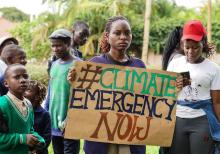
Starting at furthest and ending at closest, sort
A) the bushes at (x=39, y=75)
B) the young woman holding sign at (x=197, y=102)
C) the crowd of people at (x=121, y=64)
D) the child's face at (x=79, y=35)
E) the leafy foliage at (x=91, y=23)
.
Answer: the leafy foliage at (x=91, y=23)
the bushes at (x=39, y=75)
the child's face at (x=79, y=35)
the young woman holding sign at (x=197, y=102)
the crowd of people at (x=121, y=64)

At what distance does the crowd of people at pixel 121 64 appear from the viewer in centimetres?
391

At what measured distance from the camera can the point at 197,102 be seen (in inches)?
175

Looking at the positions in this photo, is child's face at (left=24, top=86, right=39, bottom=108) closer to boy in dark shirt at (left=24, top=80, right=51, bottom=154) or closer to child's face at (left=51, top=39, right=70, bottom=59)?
boy in dark shirt at (left=24, top=80, right=51, bottom=154)

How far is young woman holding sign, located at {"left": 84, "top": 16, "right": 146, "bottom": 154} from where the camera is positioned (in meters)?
4.07

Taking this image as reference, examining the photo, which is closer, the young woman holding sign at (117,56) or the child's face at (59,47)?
the young woman holding sign at (117,56)

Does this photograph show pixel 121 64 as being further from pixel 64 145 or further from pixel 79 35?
pixel 79 35

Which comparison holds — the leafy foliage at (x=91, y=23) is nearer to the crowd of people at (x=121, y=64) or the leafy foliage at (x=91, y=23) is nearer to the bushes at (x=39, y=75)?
the bushes at (x=39, y=75)

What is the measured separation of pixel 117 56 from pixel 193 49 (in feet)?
2.35

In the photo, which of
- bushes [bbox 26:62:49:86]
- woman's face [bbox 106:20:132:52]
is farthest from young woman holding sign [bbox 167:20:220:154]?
bushes [bbox 26:62:49:86]

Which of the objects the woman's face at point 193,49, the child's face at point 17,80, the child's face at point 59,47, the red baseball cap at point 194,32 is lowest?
the child's face at point 17,80

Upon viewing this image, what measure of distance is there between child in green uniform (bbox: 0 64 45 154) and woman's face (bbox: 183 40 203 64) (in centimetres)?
139

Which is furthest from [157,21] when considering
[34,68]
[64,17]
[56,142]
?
[56,142]

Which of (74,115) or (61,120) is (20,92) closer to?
(74,115)

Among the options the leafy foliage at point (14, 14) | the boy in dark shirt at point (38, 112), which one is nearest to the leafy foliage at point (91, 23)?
the boy in dark shirt at point (38, 112)
